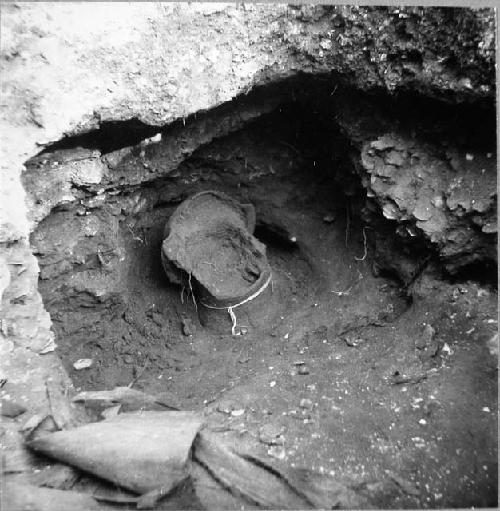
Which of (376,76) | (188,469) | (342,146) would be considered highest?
(376,76)

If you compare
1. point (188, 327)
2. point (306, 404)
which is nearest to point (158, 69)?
point (188, 327)

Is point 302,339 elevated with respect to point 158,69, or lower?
lower

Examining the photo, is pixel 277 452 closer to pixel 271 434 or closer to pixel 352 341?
pixel 271 434

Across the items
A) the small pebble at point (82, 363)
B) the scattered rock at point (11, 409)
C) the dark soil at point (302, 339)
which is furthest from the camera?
the small pebble at point (82, 363)

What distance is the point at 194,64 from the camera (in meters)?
1.88

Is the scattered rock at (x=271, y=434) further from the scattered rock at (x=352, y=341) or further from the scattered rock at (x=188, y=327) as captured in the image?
the scattered rock at (x=188, y=327)

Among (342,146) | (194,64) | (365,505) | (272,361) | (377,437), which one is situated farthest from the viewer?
(342,146)

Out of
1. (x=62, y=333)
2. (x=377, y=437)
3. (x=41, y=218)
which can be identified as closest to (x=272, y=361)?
(x=377, y=437)

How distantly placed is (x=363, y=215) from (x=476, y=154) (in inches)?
24.7

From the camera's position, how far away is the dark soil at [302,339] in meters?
1.42

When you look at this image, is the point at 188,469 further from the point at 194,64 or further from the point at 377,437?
the point at 194,64

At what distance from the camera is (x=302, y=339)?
228 cm

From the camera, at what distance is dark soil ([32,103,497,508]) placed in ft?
4.65

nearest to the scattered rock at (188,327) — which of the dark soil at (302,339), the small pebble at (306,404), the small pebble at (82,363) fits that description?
the dark soil at (302,339)
